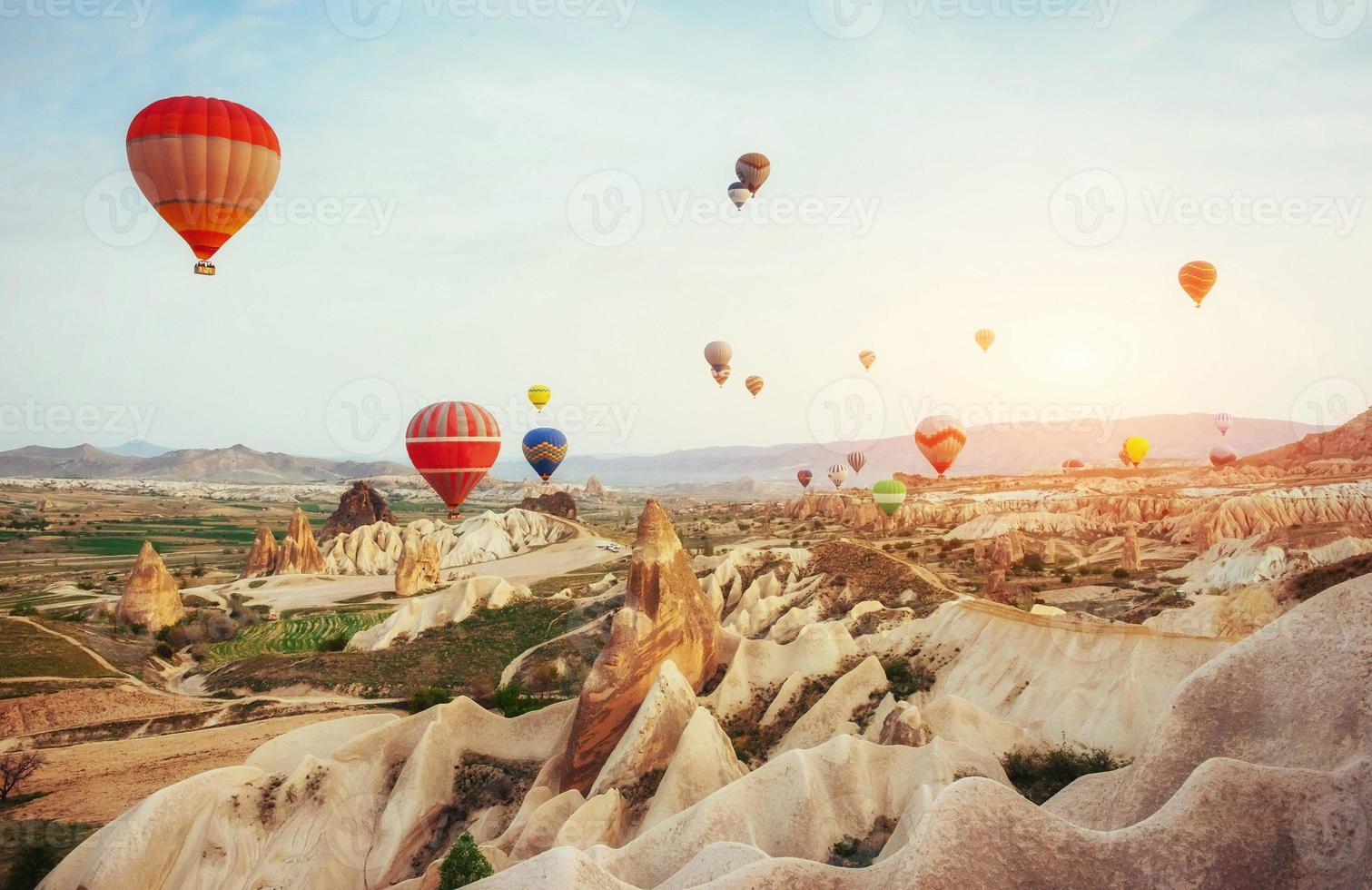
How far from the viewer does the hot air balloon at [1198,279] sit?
68500 millimetres

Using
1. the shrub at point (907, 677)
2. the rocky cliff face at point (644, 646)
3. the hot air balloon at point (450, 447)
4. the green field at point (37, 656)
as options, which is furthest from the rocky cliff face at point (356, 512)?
the shrub at point (907, 677)

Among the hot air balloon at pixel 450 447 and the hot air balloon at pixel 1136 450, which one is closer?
the hot air balloon at pixel 450 447

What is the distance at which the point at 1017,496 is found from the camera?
115188mm

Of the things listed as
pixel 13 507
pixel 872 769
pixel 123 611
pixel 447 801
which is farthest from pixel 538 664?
pixel 13 507

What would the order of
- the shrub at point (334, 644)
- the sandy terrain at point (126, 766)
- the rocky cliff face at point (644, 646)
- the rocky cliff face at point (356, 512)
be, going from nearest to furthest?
the rocky cliff face at point (644, 646) → the sandy terrain at point (126, 766) → the shrub at point (334, 644) → the rocky cliff face at point (356, 512)

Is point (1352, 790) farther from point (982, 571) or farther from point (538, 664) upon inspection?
point (982, 571)

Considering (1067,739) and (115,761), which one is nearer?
(1067,739)

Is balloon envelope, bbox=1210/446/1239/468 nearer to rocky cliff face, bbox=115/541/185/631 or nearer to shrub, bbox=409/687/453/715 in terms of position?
shrub, bbox=409/687/453/715

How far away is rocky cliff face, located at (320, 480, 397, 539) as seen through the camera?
372 ft

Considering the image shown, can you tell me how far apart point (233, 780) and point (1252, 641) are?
91.4 ft

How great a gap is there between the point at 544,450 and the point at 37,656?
188 feet

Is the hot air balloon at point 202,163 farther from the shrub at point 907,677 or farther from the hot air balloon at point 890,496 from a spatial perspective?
the hot air balloon at point 890,496

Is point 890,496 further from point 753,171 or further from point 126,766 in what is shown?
point 126,766

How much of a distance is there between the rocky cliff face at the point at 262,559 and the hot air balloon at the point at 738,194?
211ft
